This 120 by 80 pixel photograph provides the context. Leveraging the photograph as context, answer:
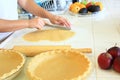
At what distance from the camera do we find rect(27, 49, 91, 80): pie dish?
78 centimetres

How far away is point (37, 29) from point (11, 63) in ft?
1.52


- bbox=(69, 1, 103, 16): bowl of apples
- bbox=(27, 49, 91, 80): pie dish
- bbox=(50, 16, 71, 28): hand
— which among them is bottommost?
bbox=(27, 49, 91, 80): pie dish

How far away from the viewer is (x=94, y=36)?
1.19m

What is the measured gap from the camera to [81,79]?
0.74m

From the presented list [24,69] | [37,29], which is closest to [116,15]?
[37,29]

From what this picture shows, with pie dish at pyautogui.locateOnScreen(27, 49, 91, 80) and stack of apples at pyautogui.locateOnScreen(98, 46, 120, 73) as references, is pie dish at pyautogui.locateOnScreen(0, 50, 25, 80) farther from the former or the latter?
stack of apples at pyautogui.locateOnScreen(98, 46, 120, 73)

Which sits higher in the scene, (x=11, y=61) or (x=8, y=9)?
(x=8, y=9)

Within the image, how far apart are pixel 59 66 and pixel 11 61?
20 cm

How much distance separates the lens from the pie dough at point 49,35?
3.90ft

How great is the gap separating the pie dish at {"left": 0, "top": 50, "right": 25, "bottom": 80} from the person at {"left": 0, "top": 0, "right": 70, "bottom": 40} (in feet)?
1.12

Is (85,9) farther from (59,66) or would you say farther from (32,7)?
(59,66)

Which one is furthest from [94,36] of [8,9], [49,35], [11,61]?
[8,9]

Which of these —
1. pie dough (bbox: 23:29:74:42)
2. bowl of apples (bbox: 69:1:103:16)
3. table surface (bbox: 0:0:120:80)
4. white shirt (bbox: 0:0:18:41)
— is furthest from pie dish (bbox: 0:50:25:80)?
bowl of apples (bbox: 69:1:103:16)

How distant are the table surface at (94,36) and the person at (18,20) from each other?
0.20ft
